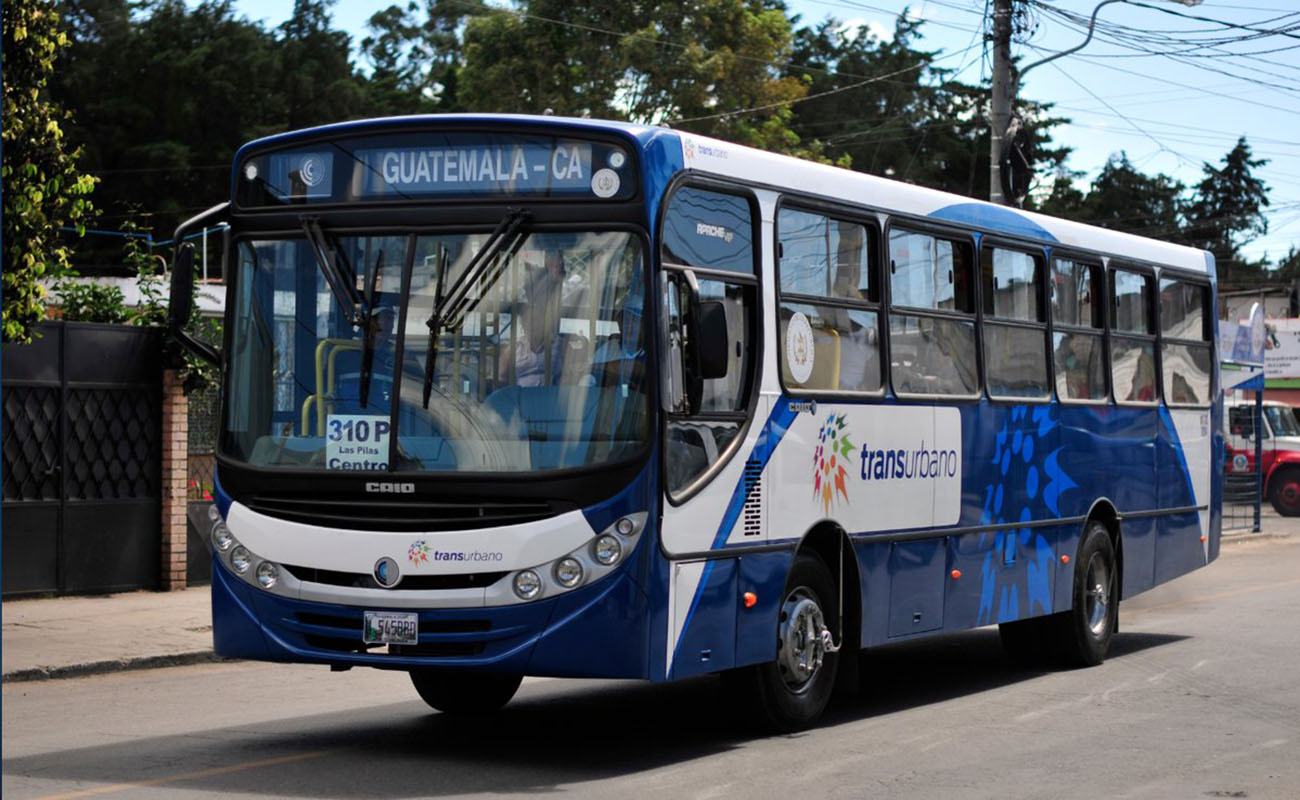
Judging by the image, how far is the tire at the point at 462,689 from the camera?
1064 cm

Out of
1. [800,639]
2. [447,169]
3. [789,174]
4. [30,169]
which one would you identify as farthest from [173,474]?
[447,169]

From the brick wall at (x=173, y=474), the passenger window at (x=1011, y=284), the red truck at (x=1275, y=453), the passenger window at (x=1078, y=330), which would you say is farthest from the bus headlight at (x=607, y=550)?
the red truck at (x=1275, y=453)

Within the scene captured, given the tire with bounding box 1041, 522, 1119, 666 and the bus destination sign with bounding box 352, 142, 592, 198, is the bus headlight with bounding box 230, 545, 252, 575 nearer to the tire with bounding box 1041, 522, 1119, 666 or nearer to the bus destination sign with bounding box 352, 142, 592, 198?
the bus destination sign with bounding box 352, 142, 592, 198

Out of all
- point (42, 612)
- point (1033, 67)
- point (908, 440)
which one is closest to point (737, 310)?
point (908, 440)

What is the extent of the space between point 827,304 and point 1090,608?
4.83 metres

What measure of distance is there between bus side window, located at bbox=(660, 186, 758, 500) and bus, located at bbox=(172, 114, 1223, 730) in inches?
0.7

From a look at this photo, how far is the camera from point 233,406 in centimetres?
926

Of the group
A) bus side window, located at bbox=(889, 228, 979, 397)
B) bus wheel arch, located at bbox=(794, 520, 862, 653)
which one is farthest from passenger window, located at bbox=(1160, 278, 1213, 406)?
bus wheel arch, located at bbox=(794, 520, 862, 653)

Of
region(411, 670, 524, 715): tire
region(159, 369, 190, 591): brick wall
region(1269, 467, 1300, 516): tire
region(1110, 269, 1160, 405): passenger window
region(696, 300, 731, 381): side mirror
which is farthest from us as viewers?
region(1269, 467, 1300, 516): tire

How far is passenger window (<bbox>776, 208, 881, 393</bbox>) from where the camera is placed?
32.5 feet

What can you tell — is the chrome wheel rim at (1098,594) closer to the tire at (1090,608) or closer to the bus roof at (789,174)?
the tire at (1090,608)

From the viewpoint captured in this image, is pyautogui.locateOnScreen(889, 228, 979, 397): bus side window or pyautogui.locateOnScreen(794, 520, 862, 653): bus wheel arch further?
pyautogui.locateOnScreen(889, 228, 979, 397): bus side window

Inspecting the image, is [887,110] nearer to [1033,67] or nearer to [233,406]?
[1033,67]

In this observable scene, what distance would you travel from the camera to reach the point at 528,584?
332 inches
